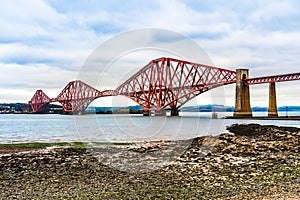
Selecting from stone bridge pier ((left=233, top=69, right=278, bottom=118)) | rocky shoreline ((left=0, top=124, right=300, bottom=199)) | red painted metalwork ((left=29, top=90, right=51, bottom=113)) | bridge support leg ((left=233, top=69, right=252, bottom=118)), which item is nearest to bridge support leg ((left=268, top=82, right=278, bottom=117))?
stone bridge pier ((left=233, top=69, right=278, bottom=118))

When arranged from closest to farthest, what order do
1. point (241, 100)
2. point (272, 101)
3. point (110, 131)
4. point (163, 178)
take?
1. point (163, 178)
2. point (110, 131)
3. point (272, 101)
4. point (241, 100)

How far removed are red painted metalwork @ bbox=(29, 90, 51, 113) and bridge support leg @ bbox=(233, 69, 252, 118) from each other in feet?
306

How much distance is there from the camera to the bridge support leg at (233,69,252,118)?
233 feet

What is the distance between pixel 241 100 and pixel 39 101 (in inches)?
4150

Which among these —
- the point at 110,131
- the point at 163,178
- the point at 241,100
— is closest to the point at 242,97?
the point at 241,100

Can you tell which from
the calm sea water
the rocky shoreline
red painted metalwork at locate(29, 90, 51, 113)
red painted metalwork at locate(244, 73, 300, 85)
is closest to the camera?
the rocky shoreline

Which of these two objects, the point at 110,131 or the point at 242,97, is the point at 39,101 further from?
the point at 110,131

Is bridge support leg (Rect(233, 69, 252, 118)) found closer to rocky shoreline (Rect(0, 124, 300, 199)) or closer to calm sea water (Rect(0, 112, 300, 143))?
calm sea water (Rect(0, 112, 300, 143))

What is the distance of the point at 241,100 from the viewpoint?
71.2 metres

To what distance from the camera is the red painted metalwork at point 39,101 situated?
474ft

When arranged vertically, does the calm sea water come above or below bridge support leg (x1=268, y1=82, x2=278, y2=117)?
below

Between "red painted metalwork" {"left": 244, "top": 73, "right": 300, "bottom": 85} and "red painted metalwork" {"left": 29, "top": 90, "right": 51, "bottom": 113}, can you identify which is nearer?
"red painted metalwork" {"left": 244, "top": 73, "right": 300, "bottom": 85}

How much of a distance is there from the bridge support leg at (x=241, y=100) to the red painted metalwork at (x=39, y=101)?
93218mm

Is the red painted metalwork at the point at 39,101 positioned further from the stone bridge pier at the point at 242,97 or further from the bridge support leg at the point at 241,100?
the bridge support leg at the point at 241,100
